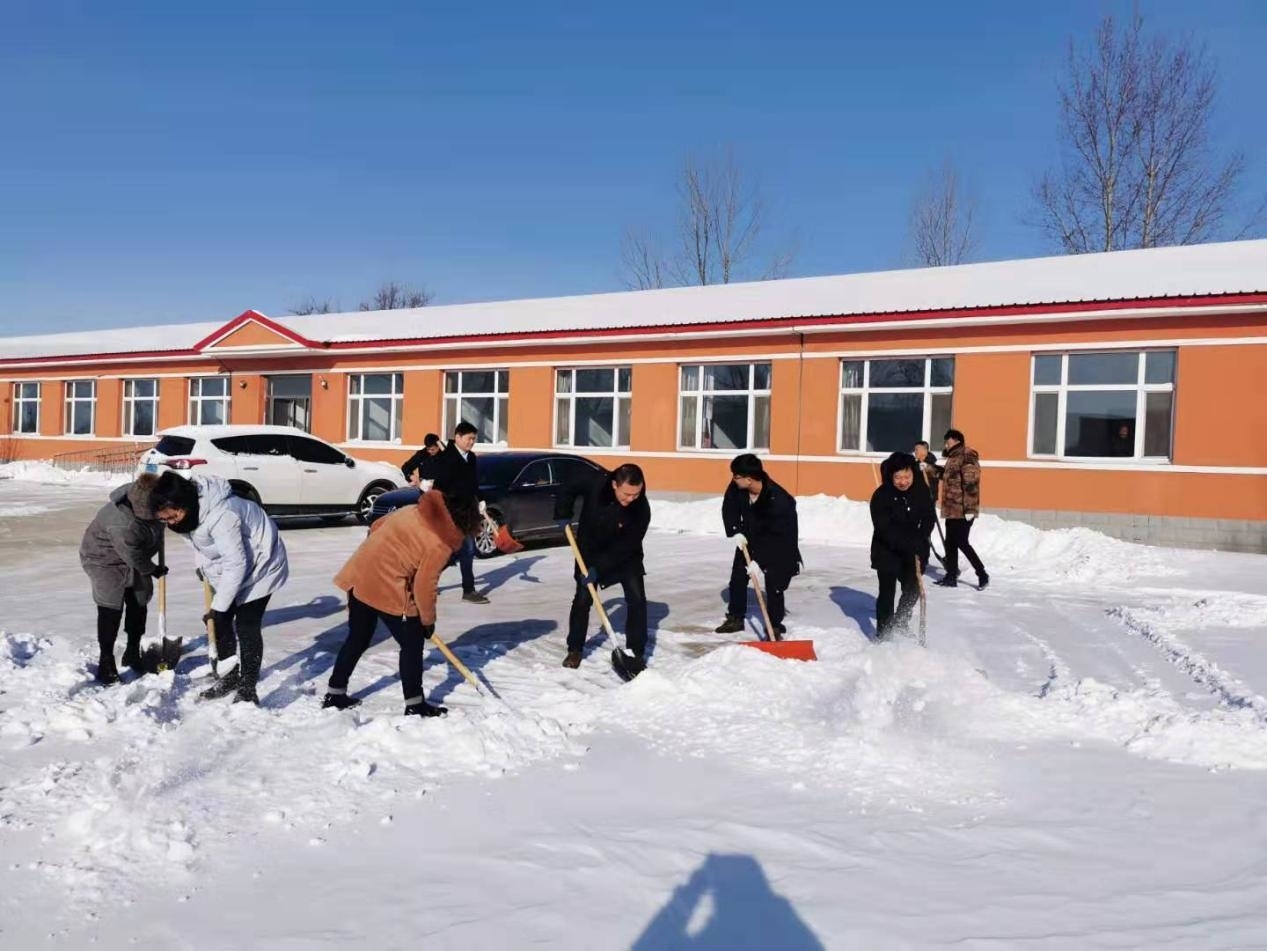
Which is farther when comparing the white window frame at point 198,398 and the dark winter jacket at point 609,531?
the white window frame at point 198,398

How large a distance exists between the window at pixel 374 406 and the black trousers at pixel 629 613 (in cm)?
1665

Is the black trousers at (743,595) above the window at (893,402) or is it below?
below

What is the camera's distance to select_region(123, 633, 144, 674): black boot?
6.38 metres

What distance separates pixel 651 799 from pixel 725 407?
1468 centimetres

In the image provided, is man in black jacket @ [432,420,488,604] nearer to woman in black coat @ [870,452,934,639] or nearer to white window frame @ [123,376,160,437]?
woman in black coat @ [870,452,934,639]

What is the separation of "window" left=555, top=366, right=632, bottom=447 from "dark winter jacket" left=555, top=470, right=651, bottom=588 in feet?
42.0

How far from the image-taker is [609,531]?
7.16 meters

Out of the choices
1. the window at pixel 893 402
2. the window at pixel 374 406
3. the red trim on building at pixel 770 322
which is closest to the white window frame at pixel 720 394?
the red trim on building at pixel 770 322

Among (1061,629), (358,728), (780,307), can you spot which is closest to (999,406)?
(780,307)

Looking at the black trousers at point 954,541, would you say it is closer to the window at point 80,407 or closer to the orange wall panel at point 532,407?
the orange wall panel at point 532,407

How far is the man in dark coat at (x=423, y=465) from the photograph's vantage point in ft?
34.1

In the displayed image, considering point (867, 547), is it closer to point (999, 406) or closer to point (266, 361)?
point (999, 406)

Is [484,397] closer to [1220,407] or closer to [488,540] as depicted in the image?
[488,540]

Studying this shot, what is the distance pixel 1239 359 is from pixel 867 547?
19.0 feet
